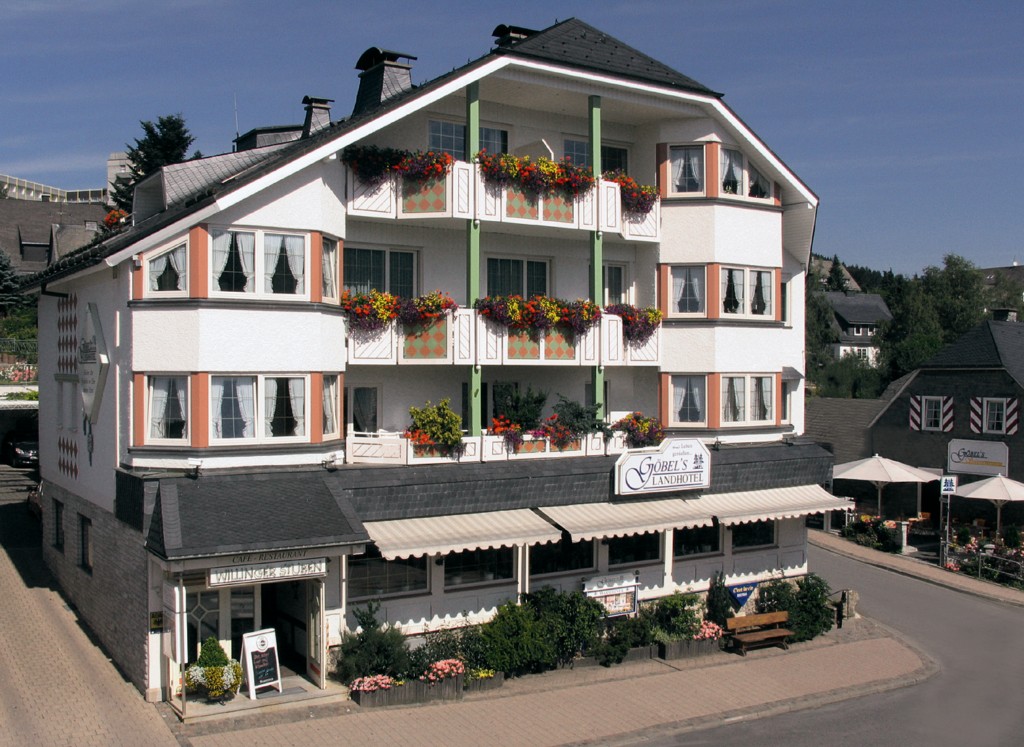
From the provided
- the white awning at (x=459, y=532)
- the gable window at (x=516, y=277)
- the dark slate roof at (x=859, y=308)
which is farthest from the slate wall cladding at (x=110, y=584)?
the dark slate roof at (x=859, y=308)

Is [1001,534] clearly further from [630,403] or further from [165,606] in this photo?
[165,606]

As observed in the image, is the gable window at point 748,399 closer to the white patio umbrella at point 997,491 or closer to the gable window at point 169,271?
the white patio umbrella at point 997,491

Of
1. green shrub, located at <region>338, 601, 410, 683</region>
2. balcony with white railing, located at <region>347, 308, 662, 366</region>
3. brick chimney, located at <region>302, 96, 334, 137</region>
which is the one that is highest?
brick chimney, located at <region>302, 96, 334, 137</region>

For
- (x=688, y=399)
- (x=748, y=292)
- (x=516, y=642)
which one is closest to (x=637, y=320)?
(x=688, y=399)

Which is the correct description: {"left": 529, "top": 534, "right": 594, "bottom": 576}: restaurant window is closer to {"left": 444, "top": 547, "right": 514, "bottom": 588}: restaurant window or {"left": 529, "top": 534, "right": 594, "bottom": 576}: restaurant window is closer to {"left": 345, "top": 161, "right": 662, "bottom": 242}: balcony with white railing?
{"left": 444, "top": 547, "right": 514, "bottom": 588}: restaurant window

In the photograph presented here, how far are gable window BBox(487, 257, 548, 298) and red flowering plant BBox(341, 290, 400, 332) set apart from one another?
3526 millimetres

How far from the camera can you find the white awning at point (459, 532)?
18.2m

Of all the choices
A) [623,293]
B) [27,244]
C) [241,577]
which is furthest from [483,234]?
[27,244]

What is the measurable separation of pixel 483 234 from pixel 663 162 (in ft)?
16.4

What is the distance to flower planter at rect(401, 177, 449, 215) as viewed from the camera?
21.0 metres

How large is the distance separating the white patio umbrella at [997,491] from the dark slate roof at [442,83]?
1831cm

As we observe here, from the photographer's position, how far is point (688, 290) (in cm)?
2467

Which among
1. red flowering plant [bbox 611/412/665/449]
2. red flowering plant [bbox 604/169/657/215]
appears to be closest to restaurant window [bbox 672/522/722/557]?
red flowering plant [bbox 611/412/665/449]

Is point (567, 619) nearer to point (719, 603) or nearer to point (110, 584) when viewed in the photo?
point (719, 603)
